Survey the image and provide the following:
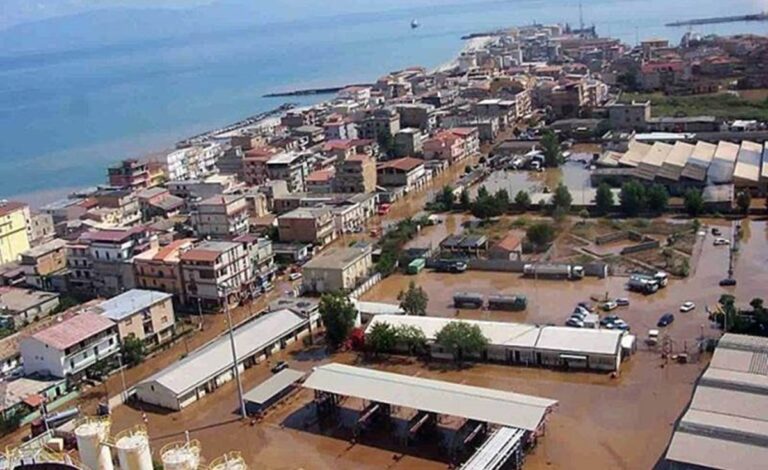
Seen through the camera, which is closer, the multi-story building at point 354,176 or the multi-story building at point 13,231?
the multi-story building at point 13,231

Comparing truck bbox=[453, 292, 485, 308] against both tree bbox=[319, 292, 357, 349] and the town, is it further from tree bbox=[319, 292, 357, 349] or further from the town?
tree bbox=[319, 292, 357, 349]

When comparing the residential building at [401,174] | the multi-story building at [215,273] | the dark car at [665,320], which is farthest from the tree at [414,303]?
the residential building at [401,174]

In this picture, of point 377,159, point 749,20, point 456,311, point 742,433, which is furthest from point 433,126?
point 749,20

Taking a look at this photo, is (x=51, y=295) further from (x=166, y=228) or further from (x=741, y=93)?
(x=741, y=93)

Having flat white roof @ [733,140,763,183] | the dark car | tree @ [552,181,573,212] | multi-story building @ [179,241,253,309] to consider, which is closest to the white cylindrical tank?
multi-story building @ [179,241,253,309]

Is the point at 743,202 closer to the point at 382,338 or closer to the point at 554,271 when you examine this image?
the point at 554,271

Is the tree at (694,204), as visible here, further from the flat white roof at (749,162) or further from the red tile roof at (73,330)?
the red tile roof at (73,330)
